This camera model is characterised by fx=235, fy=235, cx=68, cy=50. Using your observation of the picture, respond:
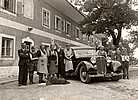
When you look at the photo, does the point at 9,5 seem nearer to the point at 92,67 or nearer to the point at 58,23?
the point at 92,67

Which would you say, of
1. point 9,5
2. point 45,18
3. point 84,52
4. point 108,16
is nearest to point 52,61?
point 84,52

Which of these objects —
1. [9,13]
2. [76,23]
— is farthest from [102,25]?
[9,13]

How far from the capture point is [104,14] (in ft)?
73.8

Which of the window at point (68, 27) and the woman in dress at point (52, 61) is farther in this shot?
the window at point (68, 27)

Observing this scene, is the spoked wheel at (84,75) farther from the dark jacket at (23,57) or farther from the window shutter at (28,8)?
the window shutter at (28,8)

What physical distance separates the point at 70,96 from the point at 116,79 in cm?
498

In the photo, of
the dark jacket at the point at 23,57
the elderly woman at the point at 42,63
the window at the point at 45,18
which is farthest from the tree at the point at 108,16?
the dark jacket at the point at 23,57

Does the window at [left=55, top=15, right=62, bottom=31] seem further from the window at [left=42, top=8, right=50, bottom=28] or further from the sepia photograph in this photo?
the window at [left=42, top=8, right=50, bottom=28]

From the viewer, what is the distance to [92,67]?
407 inches

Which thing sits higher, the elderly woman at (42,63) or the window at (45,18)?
the window at (45,18)

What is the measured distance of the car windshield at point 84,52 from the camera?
1182 cm

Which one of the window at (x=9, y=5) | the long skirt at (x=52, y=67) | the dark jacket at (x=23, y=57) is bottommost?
the long skirt at (x=52, y=67)

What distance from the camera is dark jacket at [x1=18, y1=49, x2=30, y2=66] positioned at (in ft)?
30.0

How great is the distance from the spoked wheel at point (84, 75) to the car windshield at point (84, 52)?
47.5 inches
